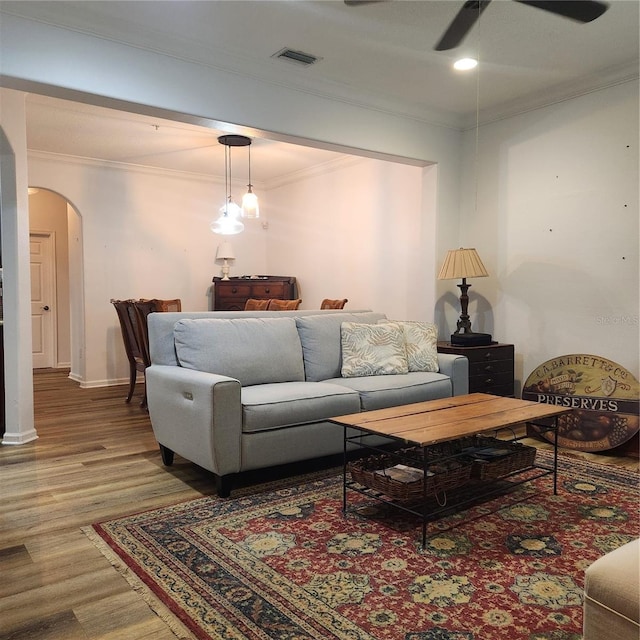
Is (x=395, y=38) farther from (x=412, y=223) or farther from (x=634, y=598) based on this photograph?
(x=634, y=598)

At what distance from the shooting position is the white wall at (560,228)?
3814 mm

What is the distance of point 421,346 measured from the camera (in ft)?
13.0

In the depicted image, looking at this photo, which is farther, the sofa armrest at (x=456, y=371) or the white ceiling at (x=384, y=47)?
the sofa armrest at (x=456, y=371)

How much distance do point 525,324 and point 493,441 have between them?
5.61 feet

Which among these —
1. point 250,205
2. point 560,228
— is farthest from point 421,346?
point 250,205

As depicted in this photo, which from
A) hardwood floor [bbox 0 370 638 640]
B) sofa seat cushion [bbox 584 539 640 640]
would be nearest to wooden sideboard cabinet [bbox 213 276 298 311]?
hardwood floor [bbox 0 370 638 640]

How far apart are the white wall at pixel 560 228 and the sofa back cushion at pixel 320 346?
1641 millimetres

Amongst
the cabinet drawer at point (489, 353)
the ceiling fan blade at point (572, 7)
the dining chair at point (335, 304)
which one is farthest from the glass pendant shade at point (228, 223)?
the ceiling fan blade at point (572, 7)

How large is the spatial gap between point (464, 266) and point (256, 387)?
1967mm

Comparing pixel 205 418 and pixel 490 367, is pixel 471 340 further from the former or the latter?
pixel 205 418

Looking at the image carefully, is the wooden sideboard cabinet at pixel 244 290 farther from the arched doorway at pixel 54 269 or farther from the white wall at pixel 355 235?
the arched doorway at pixel 54 269

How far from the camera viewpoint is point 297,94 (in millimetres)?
3896

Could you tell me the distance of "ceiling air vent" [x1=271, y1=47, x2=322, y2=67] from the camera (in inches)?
136

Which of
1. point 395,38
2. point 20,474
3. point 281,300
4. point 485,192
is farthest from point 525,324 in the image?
point 20,474
